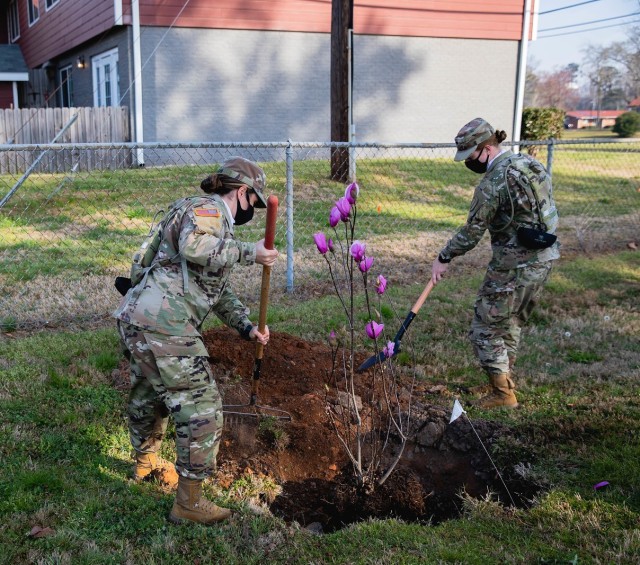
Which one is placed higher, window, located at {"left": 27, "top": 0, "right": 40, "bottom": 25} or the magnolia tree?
window, located at {"left": 27, "top": 0, "right": 40, "bottom": 25}

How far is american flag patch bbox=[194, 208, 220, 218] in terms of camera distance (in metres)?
3.12

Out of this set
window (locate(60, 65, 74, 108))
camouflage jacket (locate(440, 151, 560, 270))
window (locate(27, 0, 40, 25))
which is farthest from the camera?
window (locate(27, 0, 40, 25))

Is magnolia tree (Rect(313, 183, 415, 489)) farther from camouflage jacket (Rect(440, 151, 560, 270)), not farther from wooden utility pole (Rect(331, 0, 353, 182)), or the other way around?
wooden utility pole (Rect(331, 0, 353, 182))

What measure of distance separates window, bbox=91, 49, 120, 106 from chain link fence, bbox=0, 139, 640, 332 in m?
2.30

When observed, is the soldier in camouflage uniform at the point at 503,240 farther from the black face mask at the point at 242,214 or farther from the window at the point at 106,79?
the window at the point at 106,79

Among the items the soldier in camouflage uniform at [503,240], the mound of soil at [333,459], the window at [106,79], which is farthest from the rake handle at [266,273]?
the window at [106,79]

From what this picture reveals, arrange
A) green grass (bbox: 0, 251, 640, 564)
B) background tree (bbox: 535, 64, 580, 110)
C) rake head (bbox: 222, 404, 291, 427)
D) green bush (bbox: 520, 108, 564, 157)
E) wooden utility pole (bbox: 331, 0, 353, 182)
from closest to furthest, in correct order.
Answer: green grass (bbox: 0, 251, 640, 564), rake head (bbox: 222, 404, 291, 427), wooden utility pole (bbox: 331, 0, 353, 182), green bush (bbox: 520, 108, 564, 157), background tree (bbox: 535, 64, 580, 110)

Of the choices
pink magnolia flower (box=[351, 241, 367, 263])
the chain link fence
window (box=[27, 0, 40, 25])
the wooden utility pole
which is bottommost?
the chain link fence

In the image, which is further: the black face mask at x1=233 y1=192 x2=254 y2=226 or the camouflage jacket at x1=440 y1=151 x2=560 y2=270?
the camouflage jacket at x1=440 y1=151 x2=560 y2=270

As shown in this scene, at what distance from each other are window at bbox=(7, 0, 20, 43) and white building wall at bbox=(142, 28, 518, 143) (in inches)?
565

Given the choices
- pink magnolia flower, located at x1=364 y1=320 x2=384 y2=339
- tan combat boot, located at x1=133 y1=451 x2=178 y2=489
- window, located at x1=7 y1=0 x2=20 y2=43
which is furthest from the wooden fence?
window, located at x1=7 y1=0 x2=20 y2=43

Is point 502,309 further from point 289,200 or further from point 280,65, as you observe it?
point 280,65

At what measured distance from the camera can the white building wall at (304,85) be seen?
1598 centimetres

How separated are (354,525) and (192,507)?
79 cm
